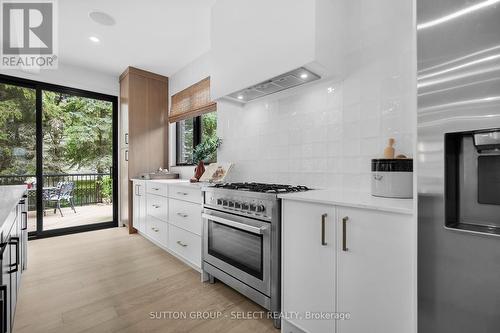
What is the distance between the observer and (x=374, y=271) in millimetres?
1116

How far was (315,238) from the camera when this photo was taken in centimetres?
135

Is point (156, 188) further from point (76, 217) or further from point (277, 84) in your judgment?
point (76, 217)

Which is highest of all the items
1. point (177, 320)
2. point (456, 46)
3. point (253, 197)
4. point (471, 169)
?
point (456, 46)

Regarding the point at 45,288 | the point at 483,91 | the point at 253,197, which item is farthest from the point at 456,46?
the point at 45,288

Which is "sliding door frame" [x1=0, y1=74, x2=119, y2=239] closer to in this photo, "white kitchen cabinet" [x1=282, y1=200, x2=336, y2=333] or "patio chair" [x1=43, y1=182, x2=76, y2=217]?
"patio chair" [x1=43, y1=182, x2=76, y2=217]

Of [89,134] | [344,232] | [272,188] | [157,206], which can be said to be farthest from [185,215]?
[89,134]

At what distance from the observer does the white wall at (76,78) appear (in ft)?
11.3

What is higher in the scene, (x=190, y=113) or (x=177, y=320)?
(x=190, y=113)

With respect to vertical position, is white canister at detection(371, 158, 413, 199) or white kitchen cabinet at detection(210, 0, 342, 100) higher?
white kitchen cabinet at detection(210, 0, 342, 100)

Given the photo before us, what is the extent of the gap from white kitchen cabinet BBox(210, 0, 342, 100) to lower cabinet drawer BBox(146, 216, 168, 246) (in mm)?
1711

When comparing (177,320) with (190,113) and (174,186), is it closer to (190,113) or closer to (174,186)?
(174,186)

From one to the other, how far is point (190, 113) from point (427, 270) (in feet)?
10.7

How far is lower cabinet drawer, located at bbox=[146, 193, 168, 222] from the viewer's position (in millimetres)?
2854

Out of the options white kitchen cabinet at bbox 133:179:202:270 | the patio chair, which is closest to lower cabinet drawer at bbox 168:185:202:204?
white kitchen cabinet at bbox 133:179:202:270
